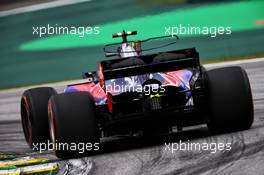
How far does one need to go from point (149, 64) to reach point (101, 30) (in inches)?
504

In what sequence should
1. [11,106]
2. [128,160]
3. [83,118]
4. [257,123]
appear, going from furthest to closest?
[11,106] → [257,123] → [83,118] → [128,160]

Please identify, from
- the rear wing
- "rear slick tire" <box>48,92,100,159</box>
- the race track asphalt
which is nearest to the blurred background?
the race track asphalt

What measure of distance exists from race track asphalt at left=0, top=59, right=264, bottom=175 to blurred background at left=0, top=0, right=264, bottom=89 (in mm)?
8449

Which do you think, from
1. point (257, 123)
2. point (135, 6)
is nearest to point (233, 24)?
point (135, 6)

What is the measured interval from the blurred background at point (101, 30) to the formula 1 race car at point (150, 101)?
418 inches

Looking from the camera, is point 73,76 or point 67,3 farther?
point 67,3

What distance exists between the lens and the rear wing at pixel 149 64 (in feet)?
30.6

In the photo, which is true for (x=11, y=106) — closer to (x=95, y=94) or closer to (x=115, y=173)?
(x=95, y=94)

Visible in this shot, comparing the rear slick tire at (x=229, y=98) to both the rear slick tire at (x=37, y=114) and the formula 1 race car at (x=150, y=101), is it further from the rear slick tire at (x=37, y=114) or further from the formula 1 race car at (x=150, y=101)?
the rear slick tire at (x=37, y=114)

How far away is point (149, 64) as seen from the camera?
9.36m

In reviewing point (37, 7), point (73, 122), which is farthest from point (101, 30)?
point (73, 122)

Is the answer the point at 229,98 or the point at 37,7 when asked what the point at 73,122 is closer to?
the point at 229,98

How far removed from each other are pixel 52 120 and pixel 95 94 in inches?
25.9

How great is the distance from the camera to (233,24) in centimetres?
2105
